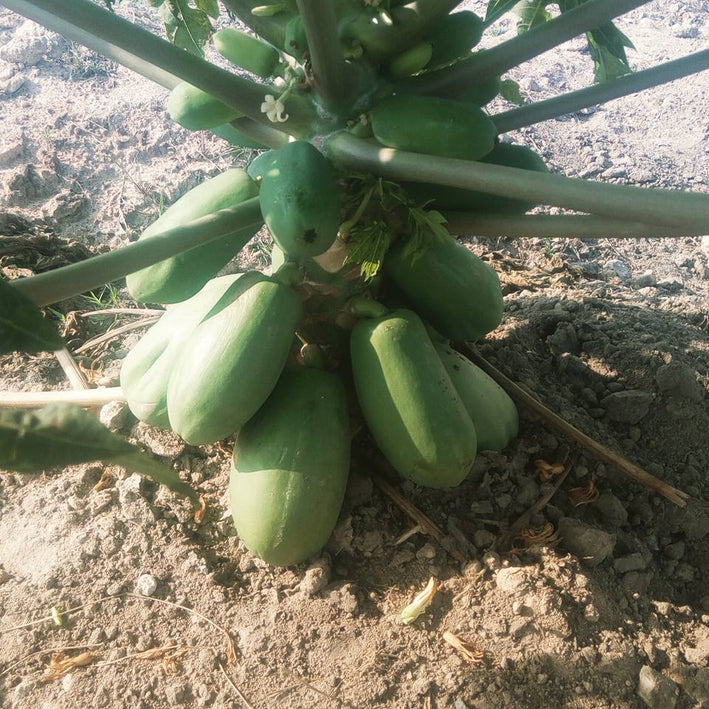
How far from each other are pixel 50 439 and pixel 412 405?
3.20ft

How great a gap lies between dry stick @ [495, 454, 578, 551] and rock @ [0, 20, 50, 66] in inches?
161

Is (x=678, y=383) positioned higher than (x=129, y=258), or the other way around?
(x=129, y=258)

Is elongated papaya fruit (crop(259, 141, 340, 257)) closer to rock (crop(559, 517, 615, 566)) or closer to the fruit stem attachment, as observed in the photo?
the fruit stem attachment

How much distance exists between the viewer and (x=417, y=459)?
6.04ft

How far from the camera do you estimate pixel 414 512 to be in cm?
207

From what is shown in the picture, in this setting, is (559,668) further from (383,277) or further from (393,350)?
(383,277)

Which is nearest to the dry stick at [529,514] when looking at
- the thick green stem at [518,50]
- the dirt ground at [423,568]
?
the dirt ground at [423,568]

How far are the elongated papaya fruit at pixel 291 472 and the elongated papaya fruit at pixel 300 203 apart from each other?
0.43m

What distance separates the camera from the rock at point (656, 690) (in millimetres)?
1666

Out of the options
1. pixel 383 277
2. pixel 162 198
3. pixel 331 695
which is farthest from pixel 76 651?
pixel 162 198

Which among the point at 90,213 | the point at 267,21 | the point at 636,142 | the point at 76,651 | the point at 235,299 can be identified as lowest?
the point at 636,142

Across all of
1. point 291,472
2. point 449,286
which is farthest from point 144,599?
point 449,286

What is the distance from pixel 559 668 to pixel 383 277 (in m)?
1.11

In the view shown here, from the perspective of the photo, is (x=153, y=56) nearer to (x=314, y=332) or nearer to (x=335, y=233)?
(x=335, y=233)
